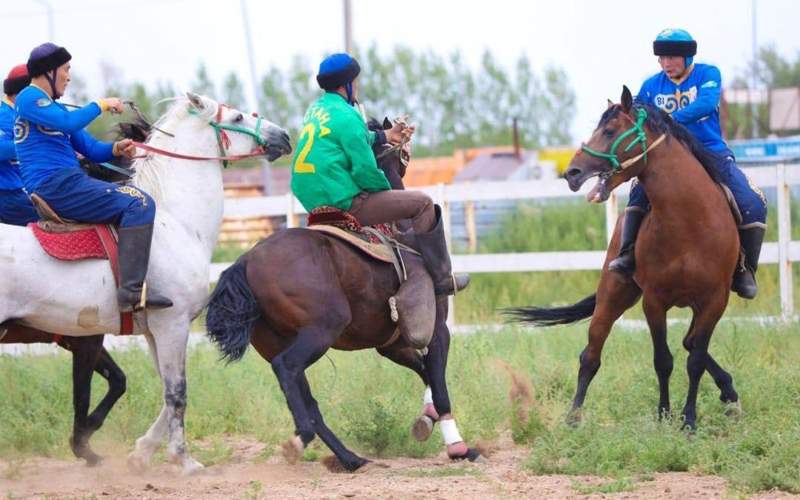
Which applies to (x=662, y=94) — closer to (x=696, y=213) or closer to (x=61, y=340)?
(x=696, y=213)

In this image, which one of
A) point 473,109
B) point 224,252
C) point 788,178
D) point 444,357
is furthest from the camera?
point 473,109

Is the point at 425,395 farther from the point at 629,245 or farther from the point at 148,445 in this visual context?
the point at 148,445

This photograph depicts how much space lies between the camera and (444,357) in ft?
26.7

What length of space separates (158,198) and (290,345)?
1289 mm

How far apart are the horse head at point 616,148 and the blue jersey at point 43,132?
3179mm

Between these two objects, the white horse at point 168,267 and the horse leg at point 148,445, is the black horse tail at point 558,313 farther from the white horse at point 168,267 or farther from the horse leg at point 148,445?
the horse leg at point 148,445

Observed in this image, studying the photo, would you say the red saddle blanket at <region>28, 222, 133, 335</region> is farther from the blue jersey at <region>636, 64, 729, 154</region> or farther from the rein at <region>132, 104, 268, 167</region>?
the blue jersey at <region>636, 64, 729, 154</region>

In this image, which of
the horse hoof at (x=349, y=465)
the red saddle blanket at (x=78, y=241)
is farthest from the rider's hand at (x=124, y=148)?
the horse hoof at (x=349, y=465)

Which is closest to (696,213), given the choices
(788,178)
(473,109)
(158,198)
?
(158,198)

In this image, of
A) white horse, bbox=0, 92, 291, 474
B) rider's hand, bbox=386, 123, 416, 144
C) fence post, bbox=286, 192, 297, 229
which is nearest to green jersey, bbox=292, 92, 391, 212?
rider's hand, bbox=386, 123, 416, 144

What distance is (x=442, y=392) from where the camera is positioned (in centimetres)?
798

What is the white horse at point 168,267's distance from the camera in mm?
7246

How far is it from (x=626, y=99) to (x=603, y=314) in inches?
64.0

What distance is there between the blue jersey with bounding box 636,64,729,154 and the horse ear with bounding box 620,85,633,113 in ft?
1.00
